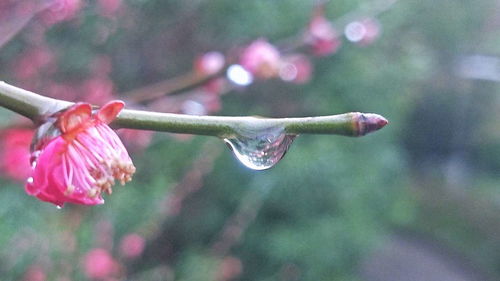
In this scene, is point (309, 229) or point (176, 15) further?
point (309, 229)

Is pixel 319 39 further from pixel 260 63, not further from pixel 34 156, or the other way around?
pixel 34 156

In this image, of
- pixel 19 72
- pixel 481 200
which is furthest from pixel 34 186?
pixel 481 200

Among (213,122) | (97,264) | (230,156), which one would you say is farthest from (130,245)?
(213,122)

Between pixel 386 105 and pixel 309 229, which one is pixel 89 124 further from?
pixel 386 105

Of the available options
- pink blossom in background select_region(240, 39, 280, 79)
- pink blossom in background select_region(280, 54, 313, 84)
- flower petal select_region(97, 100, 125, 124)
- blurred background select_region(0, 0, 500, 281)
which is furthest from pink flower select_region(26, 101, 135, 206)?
pink blossom in background select_region(280, 54, 313, 84)

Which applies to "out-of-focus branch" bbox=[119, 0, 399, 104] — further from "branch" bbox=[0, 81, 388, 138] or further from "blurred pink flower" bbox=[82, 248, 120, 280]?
"branch" bbox=[0, 81, 388, 138]

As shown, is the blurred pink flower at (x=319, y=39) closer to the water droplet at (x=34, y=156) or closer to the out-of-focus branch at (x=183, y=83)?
the out-of-focus branch at (x=183, y=83)
